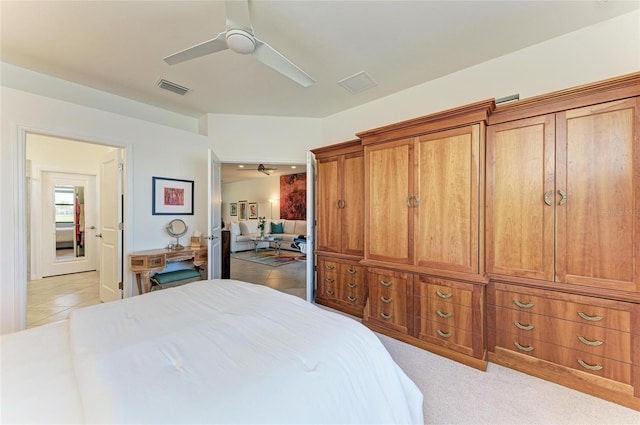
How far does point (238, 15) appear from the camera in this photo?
66.8 inches

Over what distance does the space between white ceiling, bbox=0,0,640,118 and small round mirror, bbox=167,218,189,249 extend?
1796 mm

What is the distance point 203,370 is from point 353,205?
2520 millimetres

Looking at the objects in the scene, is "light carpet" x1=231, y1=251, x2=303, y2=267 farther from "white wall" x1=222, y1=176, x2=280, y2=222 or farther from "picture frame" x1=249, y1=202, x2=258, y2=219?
"picture frame" x1=249, y1=202, x2=258, y2=219

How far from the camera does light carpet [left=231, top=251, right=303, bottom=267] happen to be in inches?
257

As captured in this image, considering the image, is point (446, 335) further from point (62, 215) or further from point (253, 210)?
point (253, 210)

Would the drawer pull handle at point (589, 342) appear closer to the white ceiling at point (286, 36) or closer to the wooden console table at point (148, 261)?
the white ceiling at point (286, 36)

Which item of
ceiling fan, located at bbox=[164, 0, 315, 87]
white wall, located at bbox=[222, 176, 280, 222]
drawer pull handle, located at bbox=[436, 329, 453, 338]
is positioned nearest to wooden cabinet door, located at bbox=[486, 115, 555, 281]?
drawer pull handle, located at bbox=[436, 329, 453, 338]

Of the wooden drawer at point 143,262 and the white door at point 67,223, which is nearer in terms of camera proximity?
the wooden drawer at point 143,262

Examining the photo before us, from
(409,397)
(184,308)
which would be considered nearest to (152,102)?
(184,308)

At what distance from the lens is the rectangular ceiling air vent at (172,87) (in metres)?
3.06

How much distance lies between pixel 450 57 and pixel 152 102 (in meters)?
3.85

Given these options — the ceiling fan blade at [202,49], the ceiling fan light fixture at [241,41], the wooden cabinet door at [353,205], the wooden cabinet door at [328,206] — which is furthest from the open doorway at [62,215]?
the wooden cabinet door at [353,205]

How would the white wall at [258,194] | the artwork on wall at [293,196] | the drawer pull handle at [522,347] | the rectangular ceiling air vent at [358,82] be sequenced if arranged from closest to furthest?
the drawer pull handle at [522,347], the rectangular ceiling air vent at [358,82], the artwork on wall at [293,196], the white wall at [258,194]

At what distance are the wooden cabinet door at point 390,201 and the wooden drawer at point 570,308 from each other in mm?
840
